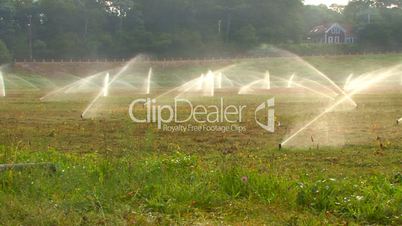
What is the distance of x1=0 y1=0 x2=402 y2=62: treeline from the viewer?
85062 millimetres

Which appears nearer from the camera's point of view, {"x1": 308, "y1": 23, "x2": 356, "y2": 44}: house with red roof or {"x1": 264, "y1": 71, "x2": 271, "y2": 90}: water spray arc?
{"x1": 264, "y1": 71, "x2": 271, "y2": 90}: water spray arc

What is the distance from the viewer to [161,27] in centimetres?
9431

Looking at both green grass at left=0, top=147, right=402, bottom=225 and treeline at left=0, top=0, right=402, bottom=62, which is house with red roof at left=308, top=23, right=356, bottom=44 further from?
green grass at left=0, top=147, right=402, bottom=225

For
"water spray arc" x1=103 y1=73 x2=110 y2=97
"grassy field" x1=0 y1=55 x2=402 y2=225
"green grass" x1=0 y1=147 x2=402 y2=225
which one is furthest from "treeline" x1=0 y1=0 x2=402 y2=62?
"green grass" x1=0 y1=147 x2=402 y2=225

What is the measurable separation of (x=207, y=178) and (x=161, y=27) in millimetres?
87063

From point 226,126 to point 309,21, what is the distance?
Result: 3718 inches

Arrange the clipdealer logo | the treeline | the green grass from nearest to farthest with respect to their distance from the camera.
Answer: the green grass, the clipdealer logo, the treeline

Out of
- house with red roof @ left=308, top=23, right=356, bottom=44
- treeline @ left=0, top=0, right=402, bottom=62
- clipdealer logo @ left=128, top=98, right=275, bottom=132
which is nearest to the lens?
clipdealer logo @ left=128, top=98, right=275, bottom=132

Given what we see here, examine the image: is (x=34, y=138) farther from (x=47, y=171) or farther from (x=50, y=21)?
(x=50, y=21)

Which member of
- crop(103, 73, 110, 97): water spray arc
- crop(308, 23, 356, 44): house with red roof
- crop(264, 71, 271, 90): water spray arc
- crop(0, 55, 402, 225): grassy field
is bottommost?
crop(103, 73, 110, 97): water spray arc

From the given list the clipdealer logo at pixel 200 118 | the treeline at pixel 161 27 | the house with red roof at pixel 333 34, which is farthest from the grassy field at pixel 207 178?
the house with red roof at pixel 333 34

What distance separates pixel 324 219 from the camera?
7340mm

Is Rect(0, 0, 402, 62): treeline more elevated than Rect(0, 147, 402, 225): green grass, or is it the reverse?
Rect(0, 0, 402, 62): treeline

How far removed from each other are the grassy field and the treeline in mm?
70032
